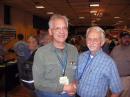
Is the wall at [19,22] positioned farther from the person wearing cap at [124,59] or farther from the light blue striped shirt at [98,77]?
the light blue striped shirt at [98,77]

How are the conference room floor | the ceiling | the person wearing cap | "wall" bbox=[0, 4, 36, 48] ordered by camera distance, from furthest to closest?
"wall" bbox=[0, 4, 36, 48], the ceiling, the conference room floor, the person wearing cap

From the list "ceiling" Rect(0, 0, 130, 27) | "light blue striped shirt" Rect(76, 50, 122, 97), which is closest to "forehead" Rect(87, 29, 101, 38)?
"light blue striped shirt" Rect(76, 50, 122, 97)

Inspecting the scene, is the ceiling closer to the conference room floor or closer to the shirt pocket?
the conference room floor

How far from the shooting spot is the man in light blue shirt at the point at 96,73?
2.28m

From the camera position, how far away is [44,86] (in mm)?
2070

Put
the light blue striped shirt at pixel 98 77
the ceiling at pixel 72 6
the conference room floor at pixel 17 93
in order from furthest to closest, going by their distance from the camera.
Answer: the ceiling at pixel 72 6, the conference room floor at pixel 17 93, the light blue striped shirt at pixel 98 77

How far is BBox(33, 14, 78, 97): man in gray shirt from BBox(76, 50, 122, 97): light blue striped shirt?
0.17 metres

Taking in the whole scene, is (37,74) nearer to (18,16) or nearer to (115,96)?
(115,96)

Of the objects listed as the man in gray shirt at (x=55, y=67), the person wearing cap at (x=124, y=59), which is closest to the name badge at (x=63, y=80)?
the man in gray shirt at (x=55, y=67)

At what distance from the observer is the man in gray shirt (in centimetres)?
207

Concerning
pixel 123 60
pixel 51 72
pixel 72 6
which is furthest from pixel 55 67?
pixel 72 6

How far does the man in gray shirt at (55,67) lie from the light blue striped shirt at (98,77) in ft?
0.55

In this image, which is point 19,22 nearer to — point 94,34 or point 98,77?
point 94,34

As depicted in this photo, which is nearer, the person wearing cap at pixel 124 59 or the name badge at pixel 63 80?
the name badge at pixel 63 80
